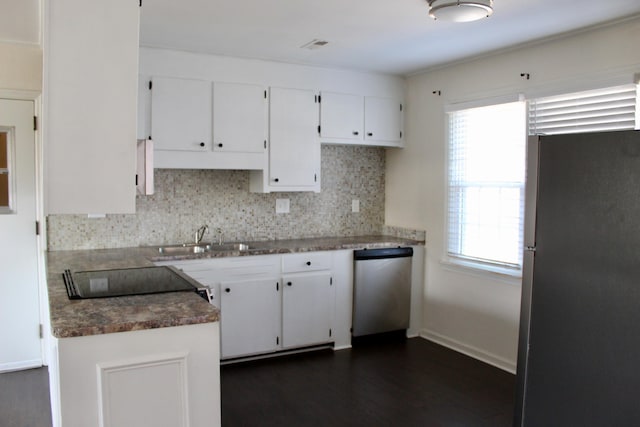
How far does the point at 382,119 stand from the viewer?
15.1ft

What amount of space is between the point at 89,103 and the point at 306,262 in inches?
88.2

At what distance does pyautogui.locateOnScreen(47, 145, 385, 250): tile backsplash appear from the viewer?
3.90 m

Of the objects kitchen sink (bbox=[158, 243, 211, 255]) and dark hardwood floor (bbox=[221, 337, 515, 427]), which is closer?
dark hardwood floor (bbox=[221, 337, 515, 427])

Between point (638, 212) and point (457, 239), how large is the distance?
7.66 feet

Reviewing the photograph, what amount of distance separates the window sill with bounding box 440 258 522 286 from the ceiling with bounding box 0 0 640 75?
1551 mm

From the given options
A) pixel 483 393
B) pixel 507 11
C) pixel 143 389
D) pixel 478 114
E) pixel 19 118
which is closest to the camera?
pixel 143 389

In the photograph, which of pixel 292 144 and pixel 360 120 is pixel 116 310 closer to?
pixel 292 144

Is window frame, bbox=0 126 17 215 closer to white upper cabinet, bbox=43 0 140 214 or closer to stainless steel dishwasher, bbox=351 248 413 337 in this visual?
white upper cabinet, bbox=43 0 140 214

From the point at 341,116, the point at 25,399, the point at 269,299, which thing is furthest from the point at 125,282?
the point at 341,116

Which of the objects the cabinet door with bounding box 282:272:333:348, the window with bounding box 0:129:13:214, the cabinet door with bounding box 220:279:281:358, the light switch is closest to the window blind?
the cabinet door with bounding box 282:272:333:348

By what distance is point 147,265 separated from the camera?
9.80 ft

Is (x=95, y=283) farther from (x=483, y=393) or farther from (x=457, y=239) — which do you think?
(x=457, y=239)

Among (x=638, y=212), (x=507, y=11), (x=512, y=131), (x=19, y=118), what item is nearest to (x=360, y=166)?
(x=512, y=131)

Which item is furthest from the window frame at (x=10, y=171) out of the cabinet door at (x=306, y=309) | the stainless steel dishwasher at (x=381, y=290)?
the stainless steel dishwasher at (x=381, y=290)
